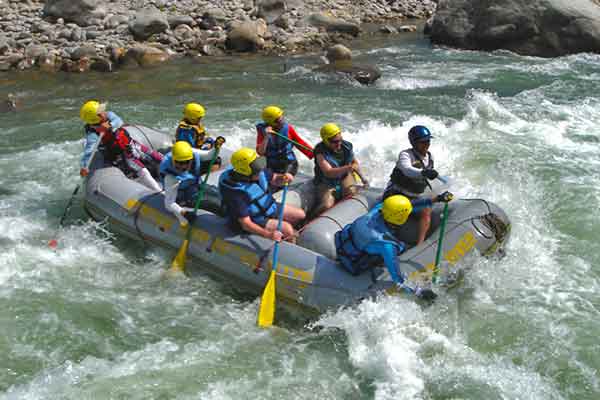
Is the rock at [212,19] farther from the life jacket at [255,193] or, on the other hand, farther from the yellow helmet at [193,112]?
the life jacket at [255,193]

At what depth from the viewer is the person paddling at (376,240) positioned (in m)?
5.45

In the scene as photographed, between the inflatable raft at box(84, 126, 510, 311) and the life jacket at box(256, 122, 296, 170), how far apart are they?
33cm

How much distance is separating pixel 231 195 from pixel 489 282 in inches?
115

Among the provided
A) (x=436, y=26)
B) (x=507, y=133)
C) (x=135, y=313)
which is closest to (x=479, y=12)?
(x=436, y=26)

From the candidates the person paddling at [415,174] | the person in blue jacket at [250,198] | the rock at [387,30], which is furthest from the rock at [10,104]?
the rock at [387,30]

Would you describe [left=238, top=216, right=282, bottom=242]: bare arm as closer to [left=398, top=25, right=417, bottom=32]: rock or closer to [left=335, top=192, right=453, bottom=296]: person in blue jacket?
[left=335, top=192, right=453, bottom=296]: person in blue jacket

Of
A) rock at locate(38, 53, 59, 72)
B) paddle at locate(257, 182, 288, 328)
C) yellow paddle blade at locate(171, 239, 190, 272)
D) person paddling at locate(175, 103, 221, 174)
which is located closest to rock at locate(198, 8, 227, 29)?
rock at locate(38, 53, 59, 72)

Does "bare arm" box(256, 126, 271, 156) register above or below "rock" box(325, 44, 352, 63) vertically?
above

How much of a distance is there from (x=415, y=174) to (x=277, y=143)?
1.98m

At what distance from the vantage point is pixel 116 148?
8008 millimetres

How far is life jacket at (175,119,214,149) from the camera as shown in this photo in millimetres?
7777

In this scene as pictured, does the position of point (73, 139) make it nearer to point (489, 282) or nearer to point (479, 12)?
point (489, 282)

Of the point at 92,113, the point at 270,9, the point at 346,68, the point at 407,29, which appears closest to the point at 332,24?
→ the point at 270,9

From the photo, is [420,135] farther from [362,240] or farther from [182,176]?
[182,176]
